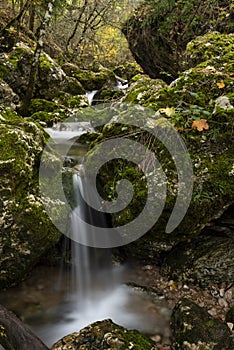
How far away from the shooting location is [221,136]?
3.48 meters

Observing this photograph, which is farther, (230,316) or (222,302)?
(222,302)

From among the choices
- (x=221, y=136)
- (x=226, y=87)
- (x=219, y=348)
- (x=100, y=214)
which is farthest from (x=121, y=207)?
(x=226, y=87)

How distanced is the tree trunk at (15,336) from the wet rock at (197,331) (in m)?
1.23

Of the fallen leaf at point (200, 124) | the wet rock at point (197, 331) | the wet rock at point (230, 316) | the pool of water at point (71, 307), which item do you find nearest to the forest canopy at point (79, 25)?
the fallen leaf at point (200, 124)

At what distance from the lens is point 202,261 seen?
363 cm

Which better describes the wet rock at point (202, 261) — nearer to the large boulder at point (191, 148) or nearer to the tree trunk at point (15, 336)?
the large boulder at point (191, 148)

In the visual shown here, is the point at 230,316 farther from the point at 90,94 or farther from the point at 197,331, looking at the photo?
the point at 90,94

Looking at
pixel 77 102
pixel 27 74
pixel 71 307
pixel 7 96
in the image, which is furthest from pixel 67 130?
pixel 71 307

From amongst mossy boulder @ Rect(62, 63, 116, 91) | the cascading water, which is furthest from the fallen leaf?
mossy boulder @ Rect(62, 63, 116, 91)

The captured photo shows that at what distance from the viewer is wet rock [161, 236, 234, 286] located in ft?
11.6

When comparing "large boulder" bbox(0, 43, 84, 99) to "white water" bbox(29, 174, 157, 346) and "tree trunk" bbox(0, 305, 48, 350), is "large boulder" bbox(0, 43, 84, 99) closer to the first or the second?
"white water" bbox(29, 174, 157, 346)

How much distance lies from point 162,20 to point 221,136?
6.67 m

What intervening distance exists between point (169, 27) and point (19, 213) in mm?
7353

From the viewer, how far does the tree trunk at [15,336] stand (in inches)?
95.0
